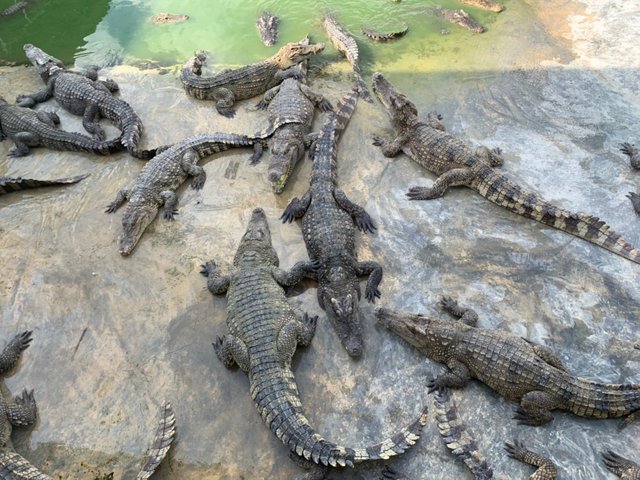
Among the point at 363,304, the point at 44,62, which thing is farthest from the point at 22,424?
the point at 44,62

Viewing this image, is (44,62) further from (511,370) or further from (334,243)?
(511,370)

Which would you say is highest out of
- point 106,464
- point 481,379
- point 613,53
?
point 613,53

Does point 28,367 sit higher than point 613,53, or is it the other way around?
point 613,53

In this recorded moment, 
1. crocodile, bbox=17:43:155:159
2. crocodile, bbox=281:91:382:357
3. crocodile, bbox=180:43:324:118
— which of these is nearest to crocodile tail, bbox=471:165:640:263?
crocodile, bbox=281:91:382:357

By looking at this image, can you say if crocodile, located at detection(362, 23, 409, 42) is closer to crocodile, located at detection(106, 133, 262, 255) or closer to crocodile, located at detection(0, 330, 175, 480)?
crocodile, located at detection(106, 133, 262, 255)

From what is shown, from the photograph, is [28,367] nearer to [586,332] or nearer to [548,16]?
[586,332]

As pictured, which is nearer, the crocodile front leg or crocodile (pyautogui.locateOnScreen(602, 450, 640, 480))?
crocodile (pyautogui.locateOnScreen(602, 450, 640, 480))

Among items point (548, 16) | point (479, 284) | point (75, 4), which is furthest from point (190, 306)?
point (75, 4)
